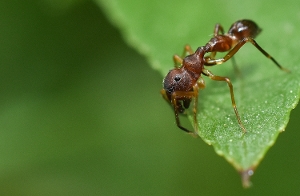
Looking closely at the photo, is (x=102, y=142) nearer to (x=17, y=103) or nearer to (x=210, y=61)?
(x=17, y=103)

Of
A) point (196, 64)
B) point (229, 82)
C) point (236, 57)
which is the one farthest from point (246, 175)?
point (236, 57)

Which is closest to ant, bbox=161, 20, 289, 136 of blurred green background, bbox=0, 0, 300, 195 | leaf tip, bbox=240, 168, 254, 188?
blurred green background, bbox=0, 0, 300, 195

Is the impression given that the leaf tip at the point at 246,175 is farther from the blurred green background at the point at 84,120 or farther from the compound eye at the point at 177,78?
the blurred green background at the point at 84,120

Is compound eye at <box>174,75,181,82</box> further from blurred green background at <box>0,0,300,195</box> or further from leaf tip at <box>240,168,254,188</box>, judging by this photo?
leaf tip at <box>240,168,254,188</box>

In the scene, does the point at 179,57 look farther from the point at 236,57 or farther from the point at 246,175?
the point at 246,175

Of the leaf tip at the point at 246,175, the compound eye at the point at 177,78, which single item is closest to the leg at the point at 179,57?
the compound eye at the point at 177,78

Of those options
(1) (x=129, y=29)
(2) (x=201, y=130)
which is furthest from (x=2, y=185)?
(2) (x=201, y=130)
